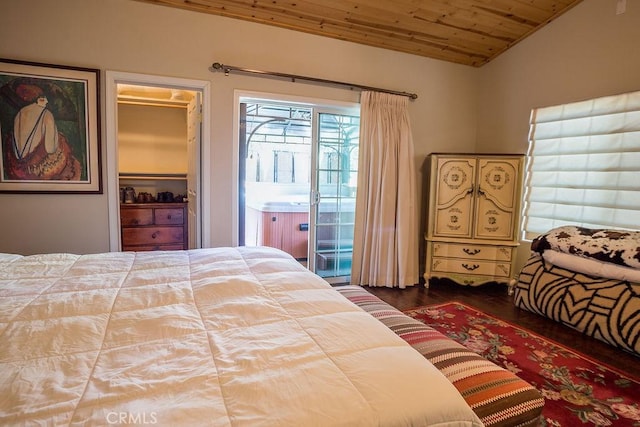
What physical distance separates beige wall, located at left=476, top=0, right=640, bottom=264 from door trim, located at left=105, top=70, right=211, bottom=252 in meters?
3.19

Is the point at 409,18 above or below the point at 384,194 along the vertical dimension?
above

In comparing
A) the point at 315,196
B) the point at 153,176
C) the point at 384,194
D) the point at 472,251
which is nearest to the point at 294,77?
the point at 315,196

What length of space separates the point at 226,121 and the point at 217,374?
8.56 ft

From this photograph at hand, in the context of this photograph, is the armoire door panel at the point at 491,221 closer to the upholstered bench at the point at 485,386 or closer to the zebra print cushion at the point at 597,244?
the zebra print cushion at the point at 597,244

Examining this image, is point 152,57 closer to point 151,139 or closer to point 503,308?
point 151,139

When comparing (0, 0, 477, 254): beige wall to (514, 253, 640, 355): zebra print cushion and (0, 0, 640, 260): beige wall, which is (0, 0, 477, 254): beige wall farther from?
(514, 253, 640, 355): zebra print cushion

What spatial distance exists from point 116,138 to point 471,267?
3603 millimetres

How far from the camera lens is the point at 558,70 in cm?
343

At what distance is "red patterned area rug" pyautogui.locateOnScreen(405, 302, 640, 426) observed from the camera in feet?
5.85

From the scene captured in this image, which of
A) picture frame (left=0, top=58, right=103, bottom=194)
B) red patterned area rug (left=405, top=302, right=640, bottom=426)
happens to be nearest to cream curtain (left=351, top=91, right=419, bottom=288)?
red patterned area rug (left=405, top=302, right=640, bottom=426)

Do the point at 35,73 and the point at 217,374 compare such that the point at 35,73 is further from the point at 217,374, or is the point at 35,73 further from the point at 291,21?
the point at 217,374

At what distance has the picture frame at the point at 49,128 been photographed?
2.56 m

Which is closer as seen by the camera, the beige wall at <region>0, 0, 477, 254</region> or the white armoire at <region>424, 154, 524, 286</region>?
the beige wall at <region>0, 0, 477, 254</region>

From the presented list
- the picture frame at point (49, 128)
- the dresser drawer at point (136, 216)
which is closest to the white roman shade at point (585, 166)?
the picture frame at point (49, 128)
